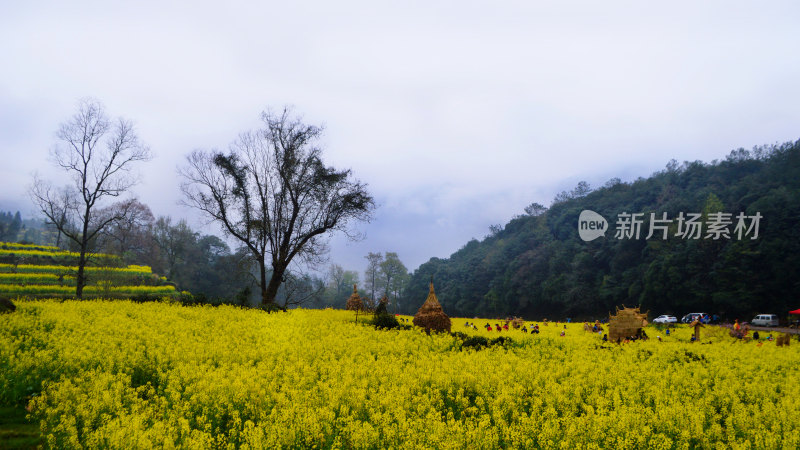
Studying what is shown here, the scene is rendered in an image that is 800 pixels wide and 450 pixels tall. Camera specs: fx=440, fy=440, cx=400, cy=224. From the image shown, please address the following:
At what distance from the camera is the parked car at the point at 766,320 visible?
121 ft

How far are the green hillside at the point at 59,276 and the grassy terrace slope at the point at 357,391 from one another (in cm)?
1626

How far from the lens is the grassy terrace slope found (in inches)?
263

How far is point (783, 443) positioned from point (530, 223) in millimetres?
84476

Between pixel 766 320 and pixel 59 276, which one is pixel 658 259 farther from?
pixel 59 276

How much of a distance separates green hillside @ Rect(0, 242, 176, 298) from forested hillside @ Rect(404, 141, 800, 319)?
48308mm

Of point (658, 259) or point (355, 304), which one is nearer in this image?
point (355, 304)

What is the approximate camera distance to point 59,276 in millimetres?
33812

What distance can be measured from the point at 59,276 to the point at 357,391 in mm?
36178

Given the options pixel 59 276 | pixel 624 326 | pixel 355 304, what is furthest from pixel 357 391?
pixel 59 276

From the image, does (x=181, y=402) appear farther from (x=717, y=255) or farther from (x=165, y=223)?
(x=165, y=223)

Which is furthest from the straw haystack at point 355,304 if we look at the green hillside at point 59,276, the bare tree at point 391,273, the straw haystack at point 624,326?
the bare tree at point 391,273

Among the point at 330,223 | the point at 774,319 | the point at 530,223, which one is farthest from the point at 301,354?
the point at 530,223

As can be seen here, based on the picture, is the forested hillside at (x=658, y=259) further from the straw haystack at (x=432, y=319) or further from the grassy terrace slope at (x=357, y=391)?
the straw haystack at (x=432, y=319)

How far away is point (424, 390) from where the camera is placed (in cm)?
960
